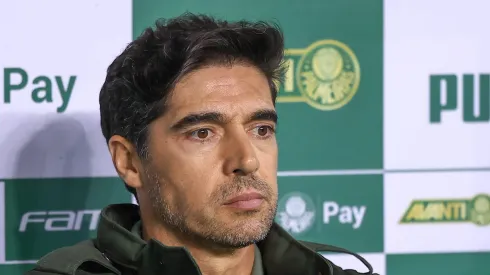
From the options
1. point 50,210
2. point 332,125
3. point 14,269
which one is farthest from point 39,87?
point 332,125

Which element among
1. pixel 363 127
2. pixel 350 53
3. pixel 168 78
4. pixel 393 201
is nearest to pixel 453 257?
pixel 393 201

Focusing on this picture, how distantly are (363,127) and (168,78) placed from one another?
0.51 m

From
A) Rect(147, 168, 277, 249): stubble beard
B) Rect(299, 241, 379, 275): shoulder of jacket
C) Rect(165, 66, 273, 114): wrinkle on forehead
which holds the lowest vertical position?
Rect(299, 241, 379, 275): shoulder of jacket

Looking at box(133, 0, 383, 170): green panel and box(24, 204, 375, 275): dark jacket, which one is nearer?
box(24, 204, 375, 275): dark jacket

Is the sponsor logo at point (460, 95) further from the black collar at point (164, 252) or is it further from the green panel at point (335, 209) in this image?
the black collar at point (164, 252)

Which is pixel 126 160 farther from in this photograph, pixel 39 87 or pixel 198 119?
pixel 39 87

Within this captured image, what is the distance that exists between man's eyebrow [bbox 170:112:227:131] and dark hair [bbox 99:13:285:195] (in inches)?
1.8

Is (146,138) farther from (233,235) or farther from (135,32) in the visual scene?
(135,32)

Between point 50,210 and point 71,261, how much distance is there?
13.5 inches

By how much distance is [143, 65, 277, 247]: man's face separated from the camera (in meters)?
1.33

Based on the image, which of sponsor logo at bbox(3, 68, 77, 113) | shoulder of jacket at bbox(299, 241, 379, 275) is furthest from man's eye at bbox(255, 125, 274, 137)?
sponsor logo at bbox(3, 68, 77, 113)

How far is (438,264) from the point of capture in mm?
1799

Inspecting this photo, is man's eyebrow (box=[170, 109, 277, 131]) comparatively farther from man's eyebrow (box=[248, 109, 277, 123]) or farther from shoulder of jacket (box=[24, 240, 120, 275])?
shoulder of jacket (box=[24, 240, 120, 275])

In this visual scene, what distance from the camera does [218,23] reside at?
146cm
